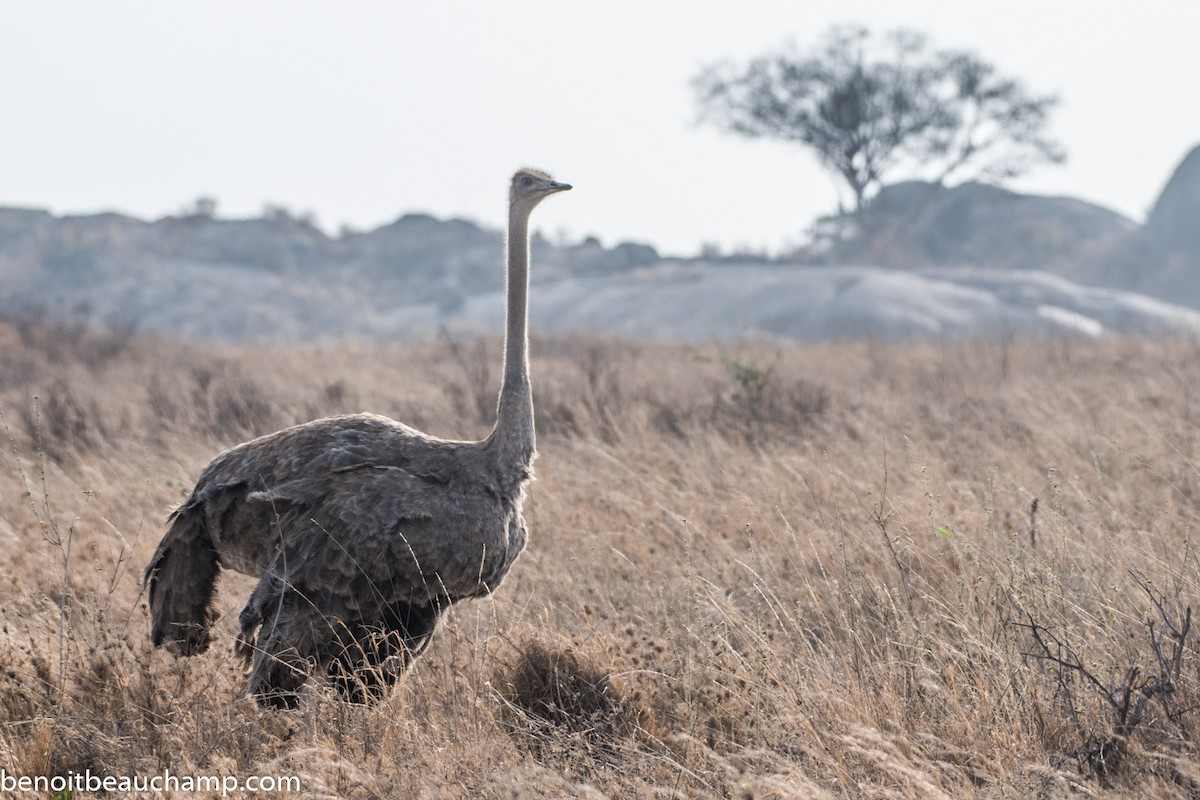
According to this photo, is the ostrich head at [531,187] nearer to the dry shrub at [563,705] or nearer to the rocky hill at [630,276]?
the dry shrub at [563,705]

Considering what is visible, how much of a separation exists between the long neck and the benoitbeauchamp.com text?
54.6 inches

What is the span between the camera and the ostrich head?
4.69 meters

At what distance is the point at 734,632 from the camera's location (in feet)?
13.0

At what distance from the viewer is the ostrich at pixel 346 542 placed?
374 cm

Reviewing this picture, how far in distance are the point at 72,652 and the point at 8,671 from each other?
0.83ft

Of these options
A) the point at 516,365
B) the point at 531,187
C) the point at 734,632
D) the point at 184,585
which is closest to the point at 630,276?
the point at 531,187

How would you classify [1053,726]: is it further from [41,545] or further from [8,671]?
[41,545]

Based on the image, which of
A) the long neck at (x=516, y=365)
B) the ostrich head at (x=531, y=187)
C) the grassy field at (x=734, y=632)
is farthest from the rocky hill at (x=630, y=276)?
the long neck at (x=516, y=365)

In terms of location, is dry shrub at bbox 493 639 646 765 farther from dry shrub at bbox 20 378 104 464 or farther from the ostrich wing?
dry shrub at bbox 20 378 104 464

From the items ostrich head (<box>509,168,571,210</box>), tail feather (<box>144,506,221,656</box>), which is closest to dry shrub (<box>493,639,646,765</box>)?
tail feather (<box>144,506,221,656</box>)

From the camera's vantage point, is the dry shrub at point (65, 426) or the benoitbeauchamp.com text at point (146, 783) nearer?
the benoitbeauchamp.com text at point (146, 783)

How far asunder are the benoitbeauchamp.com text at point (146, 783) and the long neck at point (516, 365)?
4.55 ft

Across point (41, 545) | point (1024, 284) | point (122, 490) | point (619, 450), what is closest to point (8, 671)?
point (41, 545)

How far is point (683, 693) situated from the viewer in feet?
12.9
